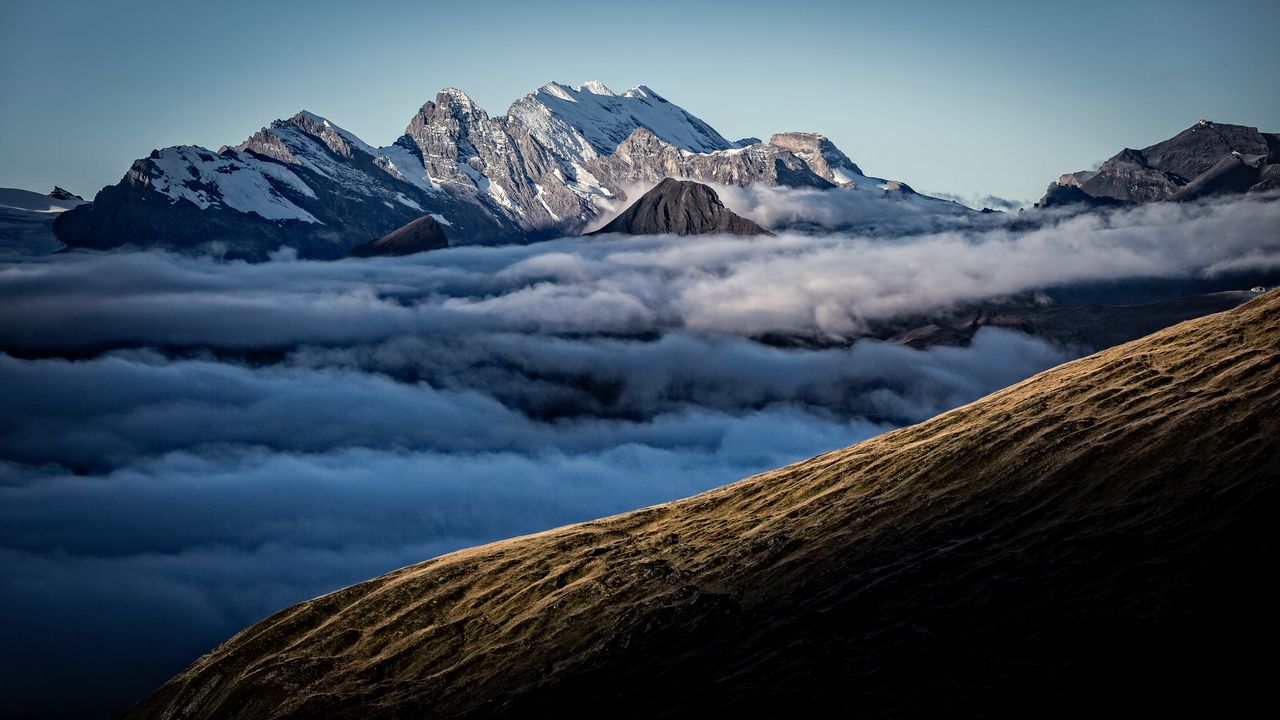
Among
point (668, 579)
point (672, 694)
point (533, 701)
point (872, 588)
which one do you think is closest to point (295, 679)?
point (533, 701)

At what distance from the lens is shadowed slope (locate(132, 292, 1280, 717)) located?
11594cm

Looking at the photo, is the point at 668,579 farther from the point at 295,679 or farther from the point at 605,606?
the point at 295,679

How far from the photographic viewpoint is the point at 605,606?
584 ft

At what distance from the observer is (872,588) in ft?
512

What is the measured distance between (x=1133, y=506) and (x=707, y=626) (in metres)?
66.8

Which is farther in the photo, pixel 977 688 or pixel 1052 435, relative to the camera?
pixel 1052 435

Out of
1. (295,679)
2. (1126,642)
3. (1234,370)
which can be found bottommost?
(295,679)

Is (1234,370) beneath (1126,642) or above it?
above

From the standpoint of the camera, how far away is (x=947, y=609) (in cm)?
14150

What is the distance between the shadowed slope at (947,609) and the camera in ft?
380

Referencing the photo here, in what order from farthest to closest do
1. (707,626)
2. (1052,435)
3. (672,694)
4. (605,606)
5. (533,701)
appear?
1. (1052,435)
2. (605,606)
3. (707,626)
4. (533,701)
5. (672,694)

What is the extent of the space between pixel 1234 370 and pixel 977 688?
105 meters

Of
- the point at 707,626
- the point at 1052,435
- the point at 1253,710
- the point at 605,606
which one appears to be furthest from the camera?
the point at 1052,435

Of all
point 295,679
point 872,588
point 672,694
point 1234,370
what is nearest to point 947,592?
point 872,588
